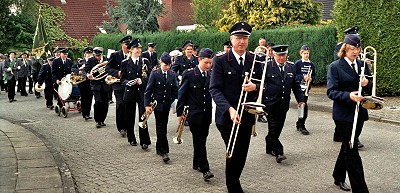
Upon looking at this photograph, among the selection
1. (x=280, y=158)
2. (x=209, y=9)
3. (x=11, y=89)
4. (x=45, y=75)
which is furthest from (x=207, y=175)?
(x=209, y=9)

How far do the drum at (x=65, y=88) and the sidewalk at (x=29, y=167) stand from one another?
3649 millimetres

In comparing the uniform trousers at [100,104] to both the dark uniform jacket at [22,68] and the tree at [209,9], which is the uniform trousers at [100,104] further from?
the tree at [209,9]

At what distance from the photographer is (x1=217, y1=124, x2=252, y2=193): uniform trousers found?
6254mm

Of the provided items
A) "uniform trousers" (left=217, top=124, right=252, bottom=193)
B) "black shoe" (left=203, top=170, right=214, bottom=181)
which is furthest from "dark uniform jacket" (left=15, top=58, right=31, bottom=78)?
"uniform trousers" (left=217, top=124, right=252, bottom=193)

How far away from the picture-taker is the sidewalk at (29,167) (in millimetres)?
6855

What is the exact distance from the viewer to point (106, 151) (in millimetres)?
9758

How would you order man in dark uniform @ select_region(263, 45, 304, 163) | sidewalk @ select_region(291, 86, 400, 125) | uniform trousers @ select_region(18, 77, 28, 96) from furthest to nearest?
uniform trousers @ select_region(18, 77, 28, 96) < sidewalk @ select_region(291, 86, 400, 125) < man in dark uniform @ select_region(263, 45, 304, 163)

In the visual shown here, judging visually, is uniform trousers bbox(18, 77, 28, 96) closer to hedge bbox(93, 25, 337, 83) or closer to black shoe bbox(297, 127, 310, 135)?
hedge bbox(93, 25, 337, 83)

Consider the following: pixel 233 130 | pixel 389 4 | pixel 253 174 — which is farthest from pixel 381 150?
pixel 389 4

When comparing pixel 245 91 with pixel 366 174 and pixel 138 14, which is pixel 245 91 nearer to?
pixel 366 174

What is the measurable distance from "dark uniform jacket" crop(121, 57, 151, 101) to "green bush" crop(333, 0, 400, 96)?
907 cm

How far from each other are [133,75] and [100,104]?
9.88 ft

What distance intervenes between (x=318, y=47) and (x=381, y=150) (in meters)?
11.1

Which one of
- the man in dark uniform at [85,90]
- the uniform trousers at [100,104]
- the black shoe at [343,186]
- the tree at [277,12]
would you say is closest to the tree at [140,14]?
the tree at [277,12]
